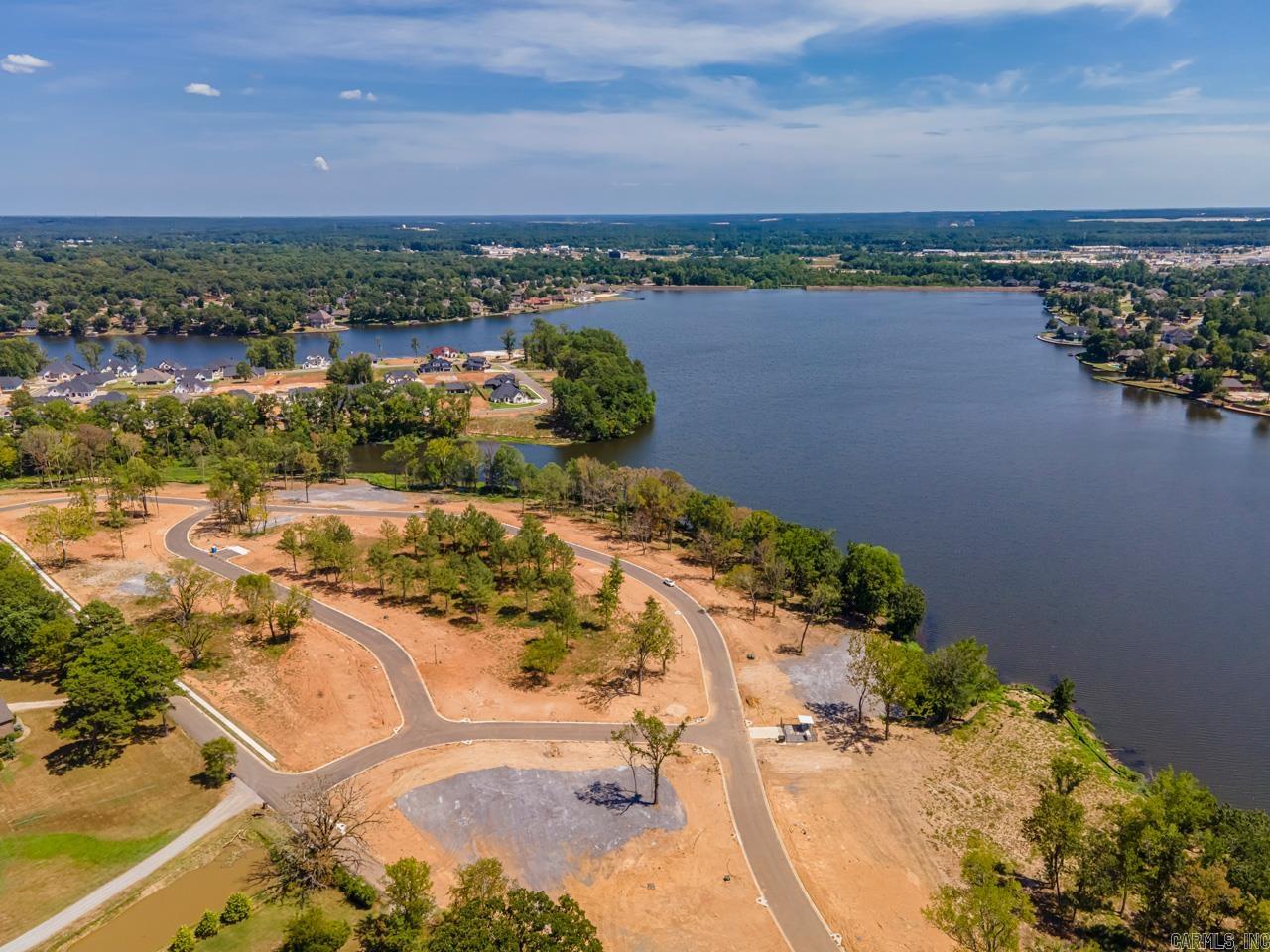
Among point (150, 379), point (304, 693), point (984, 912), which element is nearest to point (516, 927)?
point (984, 912)

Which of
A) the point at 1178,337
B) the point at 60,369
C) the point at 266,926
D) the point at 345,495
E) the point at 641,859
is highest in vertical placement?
the point at 1178,337

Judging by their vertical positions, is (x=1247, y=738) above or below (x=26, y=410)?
below

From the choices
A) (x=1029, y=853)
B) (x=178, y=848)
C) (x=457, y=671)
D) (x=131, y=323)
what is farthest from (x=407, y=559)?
(x=131, y=323)

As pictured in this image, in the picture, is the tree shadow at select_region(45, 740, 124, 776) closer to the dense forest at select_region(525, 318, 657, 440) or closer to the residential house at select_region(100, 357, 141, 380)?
the dense forest at select_region(525, 318, 657, 440)

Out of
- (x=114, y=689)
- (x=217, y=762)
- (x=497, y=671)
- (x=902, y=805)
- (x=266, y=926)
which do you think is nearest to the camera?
(x=266, y=926)

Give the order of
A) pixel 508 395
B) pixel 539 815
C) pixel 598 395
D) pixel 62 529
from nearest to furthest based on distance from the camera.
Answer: pixel 539 815 → pixel 62 529 → pixel 598 395 → pixel 508 395

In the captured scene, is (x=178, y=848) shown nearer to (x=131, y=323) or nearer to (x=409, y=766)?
(x=409, y=766)

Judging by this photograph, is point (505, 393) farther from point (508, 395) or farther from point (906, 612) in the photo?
point (906, 612)
